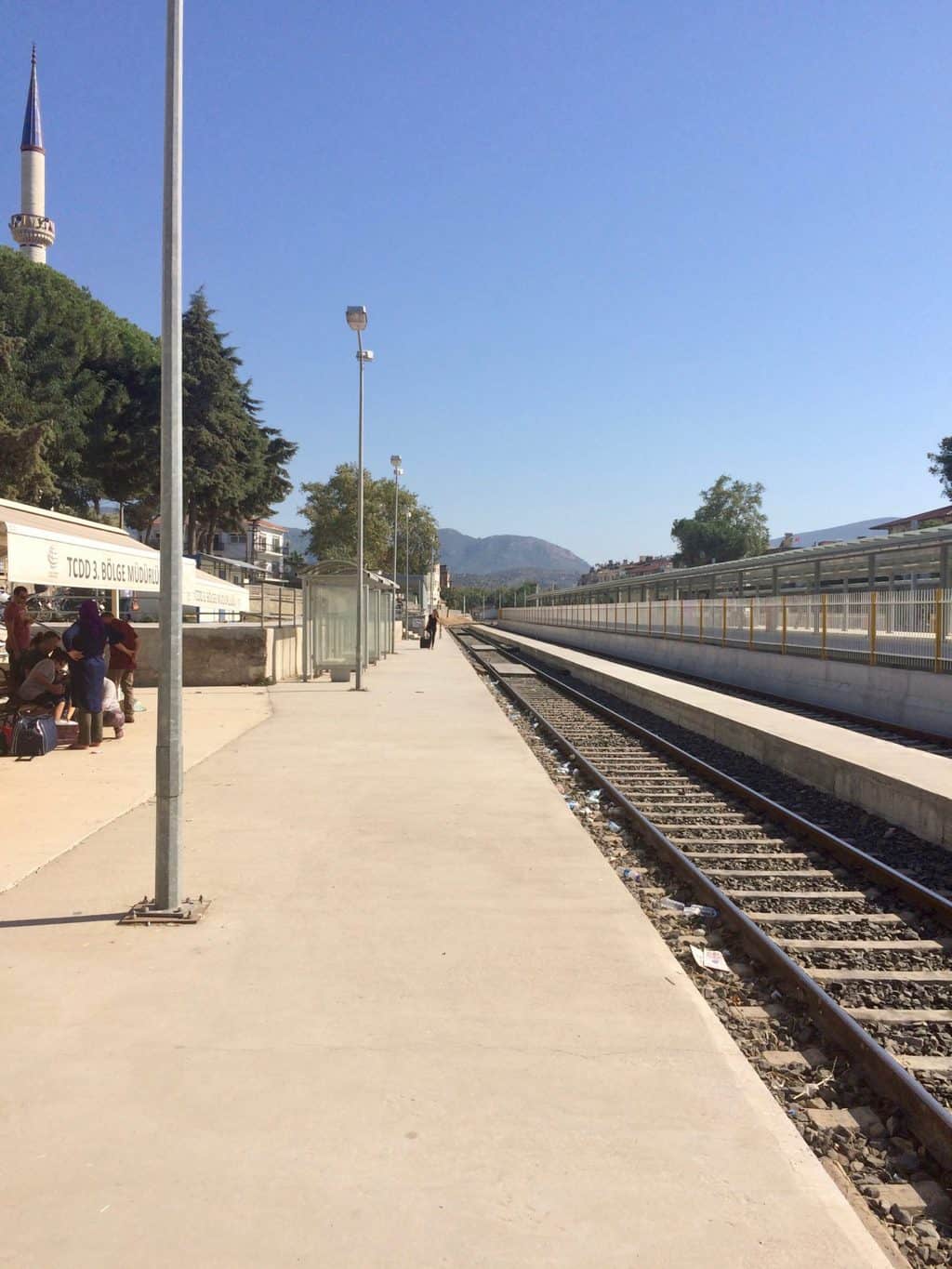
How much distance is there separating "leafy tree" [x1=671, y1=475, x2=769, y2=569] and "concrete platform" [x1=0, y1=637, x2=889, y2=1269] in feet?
407

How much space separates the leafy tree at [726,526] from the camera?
5000 inches

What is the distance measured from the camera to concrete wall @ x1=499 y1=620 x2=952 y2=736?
15.1 meters

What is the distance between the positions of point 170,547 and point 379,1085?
3161mm

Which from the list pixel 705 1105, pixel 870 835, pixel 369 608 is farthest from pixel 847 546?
pixel 705 1105

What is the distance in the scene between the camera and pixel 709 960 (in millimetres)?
5484

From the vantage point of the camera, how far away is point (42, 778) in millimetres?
9977

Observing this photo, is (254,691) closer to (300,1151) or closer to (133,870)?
(133,870)

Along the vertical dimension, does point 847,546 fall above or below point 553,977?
above

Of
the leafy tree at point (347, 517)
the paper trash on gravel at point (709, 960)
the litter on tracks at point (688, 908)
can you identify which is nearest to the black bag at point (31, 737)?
the litter on tracks at point (688, 908)

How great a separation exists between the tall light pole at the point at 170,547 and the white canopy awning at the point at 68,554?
2033 mm

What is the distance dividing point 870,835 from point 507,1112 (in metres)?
6.44

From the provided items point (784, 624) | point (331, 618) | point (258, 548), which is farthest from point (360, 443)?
point (258, 548)

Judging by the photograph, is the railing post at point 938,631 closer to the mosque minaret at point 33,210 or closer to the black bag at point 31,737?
the black bag at point 31,737

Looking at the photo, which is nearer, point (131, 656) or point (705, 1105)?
point (705, 1105)
